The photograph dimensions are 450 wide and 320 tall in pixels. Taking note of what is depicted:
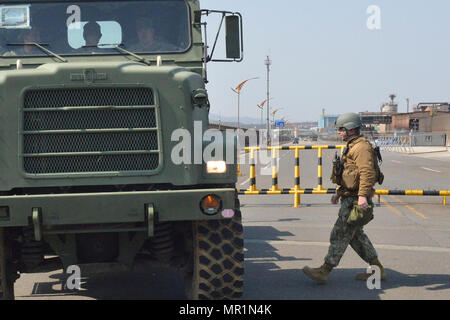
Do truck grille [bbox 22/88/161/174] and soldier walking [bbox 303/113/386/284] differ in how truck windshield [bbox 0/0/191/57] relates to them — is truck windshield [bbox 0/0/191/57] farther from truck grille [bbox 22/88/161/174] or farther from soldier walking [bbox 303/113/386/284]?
soldier walking [bbox 303/113/386/284]

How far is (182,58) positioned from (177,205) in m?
2.13

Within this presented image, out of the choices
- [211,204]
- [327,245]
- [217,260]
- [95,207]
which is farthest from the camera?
[327,245]

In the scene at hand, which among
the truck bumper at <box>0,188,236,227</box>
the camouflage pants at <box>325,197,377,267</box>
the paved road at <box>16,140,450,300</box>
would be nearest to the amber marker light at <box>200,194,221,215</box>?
the truck bumper at <box>0,188,236,227</box>

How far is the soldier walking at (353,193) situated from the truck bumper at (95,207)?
89.2 inches

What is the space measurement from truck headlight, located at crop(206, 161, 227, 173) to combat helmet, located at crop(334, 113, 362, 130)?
2.07 m

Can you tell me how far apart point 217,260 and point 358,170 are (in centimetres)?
202

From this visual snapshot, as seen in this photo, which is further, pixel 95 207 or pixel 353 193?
pixel 353 193

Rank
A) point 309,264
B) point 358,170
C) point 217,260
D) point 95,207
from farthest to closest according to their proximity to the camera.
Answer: point 309,264 → point 358,170 → point 217,260 → point 95,207

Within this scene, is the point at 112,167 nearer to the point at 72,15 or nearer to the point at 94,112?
the point at 94,112

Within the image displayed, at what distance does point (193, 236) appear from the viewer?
18.3ft

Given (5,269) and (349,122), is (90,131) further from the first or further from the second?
(349,122)

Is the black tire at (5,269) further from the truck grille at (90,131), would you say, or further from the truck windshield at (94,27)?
the truck windshield at (94,27)

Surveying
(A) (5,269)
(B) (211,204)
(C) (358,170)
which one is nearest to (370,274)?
(C) (358,170)

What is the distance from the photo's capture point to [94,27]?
655 cm
